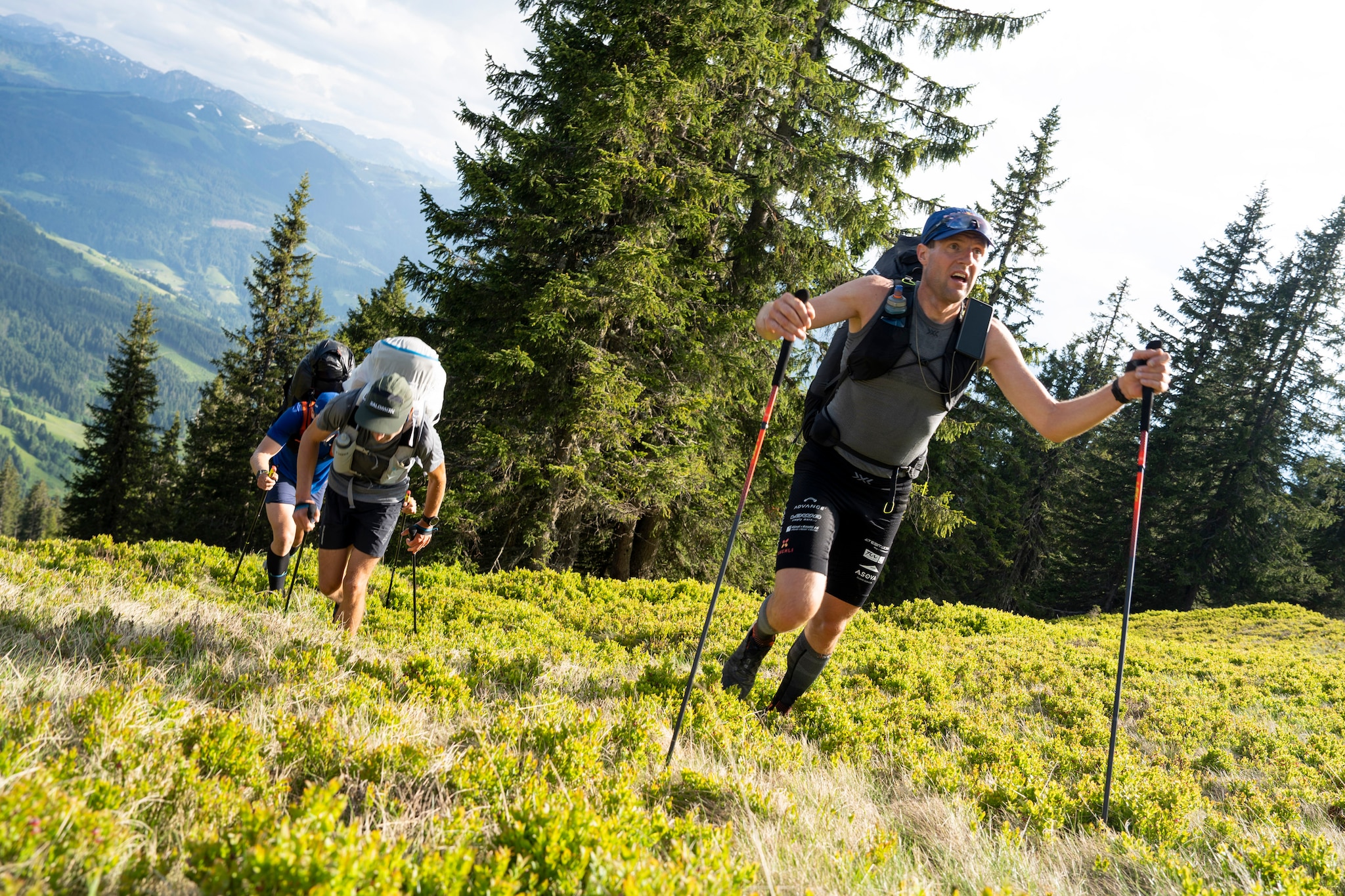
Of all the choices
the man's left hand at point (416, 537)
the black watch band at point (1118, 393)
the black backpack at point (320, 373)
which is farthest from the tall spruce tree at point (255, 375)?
the black watch band at point (1118, 393)

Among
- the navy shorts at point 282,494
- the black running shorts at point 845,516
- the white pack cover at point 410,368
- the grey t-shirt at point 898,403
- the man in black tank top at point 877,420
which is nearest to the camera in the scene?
the man in black tank top at point 877,420

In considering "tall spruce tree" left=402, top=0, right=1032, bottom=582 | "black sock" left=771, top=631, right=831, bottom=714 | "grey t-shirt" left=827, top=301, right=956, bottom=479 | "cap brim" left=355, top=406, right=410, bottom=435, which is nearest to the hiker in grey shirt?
"cap brim" left=355, top=406, right=410, bottom=435

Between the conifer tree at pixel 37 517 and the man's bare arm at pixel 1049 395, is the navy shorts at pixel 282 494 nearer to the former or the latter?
the man's bare arm at pixel 1049 395

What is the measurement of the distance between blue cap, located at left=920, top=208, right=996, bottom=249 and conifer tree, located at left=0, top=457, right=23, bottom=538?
12515cm

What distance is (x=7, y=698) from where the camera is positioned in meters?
2.67

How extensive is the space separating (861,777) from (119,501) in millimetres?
45599

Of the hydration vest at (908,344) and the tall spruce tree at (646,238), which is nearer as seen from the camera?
the hydration vest at (908,344)

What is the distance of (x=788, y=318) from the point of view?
3.71 meters

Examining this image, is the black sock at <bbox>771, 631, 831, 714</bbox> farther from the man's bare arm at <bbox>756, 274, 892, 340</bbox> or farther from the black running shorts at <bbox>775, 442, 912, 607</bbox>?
the man's bare arm at <bbox>756, 274, 892, 340</bbox>

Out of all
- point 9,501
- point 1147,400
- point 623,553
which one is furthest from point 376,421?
point 9,501

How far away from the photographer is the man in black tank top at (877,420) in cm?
390

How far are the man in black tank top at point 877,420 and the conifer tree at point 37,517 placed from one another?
98.1 m

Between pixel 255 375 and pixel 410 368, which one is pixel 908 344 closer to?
pixel 410 368

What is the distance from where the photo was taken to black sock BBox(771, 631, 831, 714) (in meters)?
4.71
